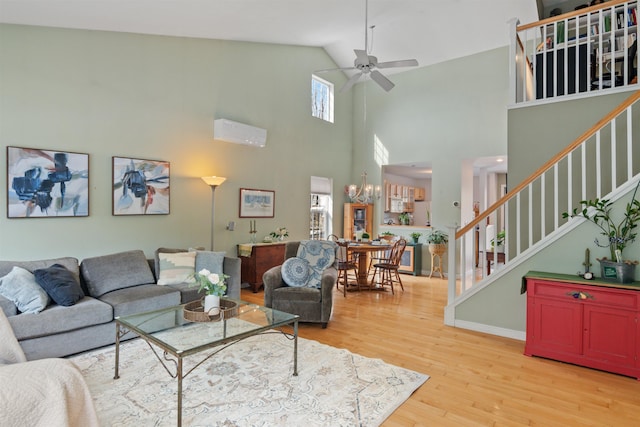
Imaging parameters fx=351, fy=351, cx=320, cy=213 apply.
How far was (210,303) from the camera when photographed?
287cm

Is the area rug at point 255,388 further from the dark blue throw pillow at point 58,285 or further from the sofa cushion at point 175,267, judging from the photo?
the sofa cushion at point 175,267

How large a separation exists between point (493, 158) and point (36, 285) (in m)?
7.46

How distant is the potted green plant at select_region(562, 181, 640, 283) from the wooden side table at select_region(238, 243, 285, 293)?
430cm

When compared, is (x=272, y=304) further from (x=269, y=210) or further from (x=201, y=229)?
(x=269, y=210)

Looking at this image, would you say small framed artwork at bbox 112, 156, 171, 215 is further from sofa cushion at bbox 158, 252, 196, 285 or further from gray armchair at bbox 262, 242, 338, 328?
gray armchair at bbox 262, 242, 338, 328

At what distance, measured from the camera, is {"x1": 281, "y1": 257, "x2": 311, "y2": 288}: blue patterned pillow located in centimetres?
429

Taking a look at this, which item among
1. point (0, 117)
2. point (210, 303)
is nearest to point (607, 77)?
point (210, 303)

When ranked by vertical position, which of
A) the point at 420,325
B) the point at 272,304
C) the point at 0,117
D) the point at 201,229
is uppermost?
the point at 0,117

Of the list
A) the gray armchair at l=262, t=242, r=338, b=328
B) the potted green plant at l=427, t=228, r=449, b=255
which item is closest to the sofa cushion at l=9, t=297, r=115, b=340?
the gray armchair at l=262, t=242, r=338, b=328

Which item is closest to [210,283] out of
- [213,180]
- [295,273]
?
[295,273]

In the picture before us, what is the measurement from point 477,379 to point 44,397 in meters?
2.89

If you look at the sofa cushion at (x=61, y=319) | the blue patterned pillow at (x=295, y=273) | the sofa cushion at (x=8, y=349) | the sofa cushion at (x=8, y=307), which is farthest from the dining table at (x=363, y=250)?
the sofa cushion at (x=8, y=349)

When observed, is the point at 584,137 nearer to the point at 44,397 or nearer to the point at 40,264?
the point at 44,397

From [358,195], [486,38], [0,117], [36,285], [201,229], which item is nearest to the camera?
[36,285]
